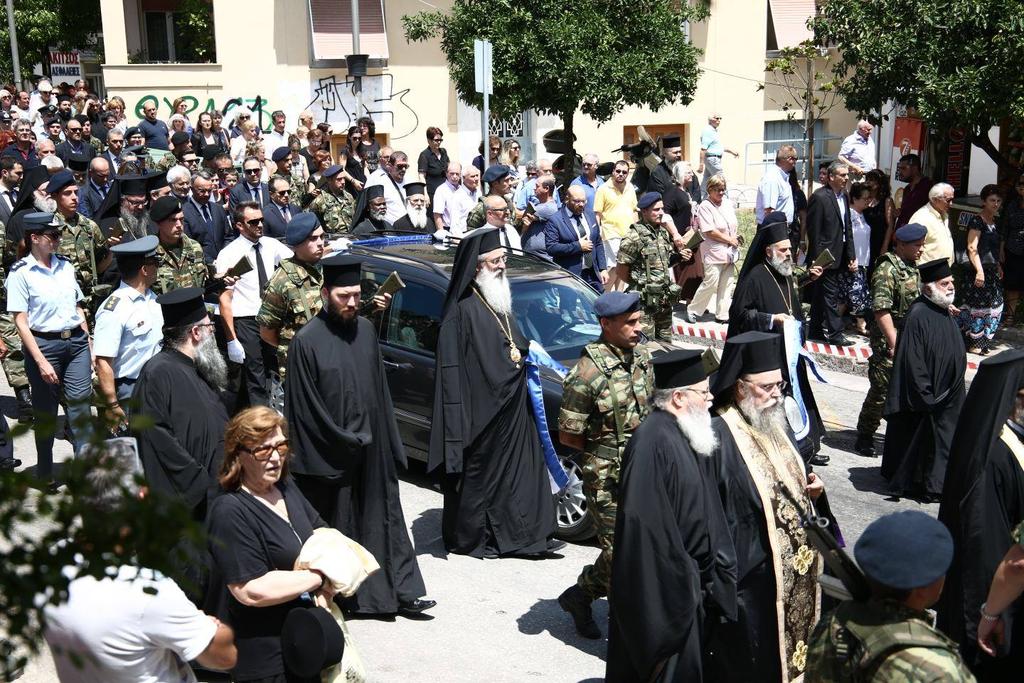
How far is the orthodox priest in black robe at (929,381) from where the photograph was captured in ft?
29.9

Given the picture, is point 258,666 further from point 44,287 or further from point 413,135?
point 413,135

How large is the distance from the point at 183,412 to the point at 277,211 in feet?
22.8

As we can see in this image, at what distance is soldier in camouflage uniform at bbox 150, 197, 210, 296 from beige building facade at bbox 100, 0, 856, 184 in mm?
19201

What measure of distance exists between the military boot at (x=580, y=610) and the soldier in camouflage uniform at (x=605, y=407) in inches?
4.5

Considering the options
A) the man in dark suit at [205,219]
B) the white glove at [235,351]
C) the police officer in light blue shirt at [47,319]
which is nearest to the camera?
the police officer in light blue shirt at [47,319]

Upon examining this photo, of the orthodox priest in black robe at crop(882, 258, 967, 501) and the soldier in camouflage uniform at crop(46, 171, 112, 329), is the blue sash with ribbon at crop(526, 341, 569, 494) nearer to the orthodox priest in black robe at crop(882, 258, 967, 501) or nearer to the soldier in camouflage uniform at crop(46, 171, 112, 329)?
the orthodox priest in black robe at crop(882, 258, 967, 501)

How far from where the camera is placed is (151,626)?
394cm

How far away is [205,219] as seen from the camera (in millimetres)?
11641

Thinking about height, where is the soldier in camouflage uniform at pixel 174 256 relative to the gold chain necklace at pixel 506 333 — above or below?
above

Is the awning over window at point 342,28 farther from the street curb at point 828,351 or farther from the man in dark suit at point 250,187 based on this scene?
the street curb at point 828,351

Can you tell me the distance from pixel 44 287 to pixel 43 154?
20.7ft

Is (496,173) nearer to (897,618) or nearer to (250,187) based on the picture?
(250,187)

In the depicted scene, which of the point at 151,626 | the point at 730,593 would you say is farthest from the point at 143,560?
the point at 730,593

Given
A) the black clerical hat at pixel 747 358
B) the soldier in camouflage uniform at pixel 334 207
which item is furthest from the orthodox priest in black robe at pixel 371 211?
the black clerical hat at pixel 747 358
